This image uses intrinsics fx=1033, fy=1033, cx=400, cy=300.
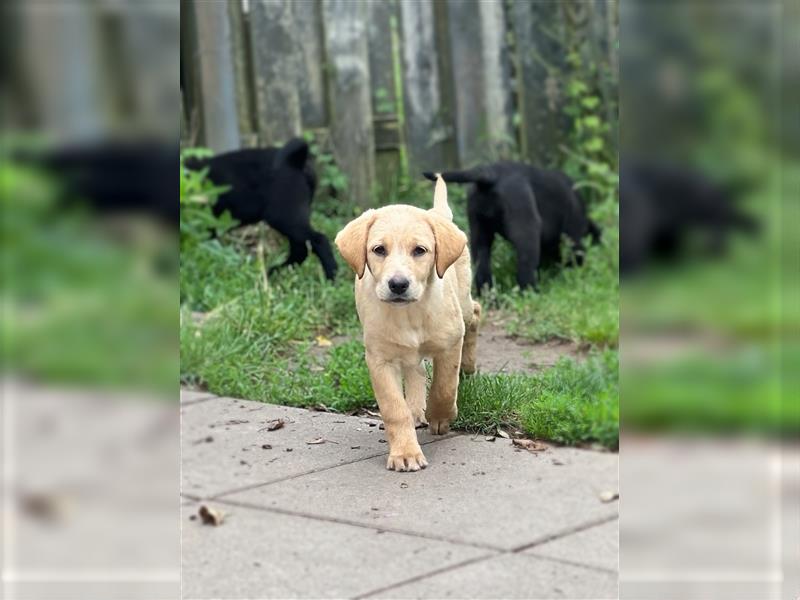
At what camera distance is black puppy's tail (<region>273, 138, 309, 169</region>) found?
4.00 m

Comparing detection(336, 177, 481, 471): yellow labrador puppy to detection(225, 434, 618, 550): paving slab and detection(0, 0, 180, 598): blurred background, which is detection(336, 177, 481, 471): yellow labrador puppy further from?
detection(0, 0, 180, 598): blurred background

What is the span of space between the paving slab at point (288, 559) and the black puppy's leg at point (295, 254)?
1177mm

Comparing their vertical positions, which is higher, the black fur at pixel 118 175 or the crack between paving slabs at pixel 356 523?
the black fur at pixel 118 175

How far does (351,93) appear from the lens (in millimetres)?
4223

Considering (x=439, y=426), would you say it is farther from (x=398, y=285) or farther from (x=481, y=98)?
(x=481, y=98)

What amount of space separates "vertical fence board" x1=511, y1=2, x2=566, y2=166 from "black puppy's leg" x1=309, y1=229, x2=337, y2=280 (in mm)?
999

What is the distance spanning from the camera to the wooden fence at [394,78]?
3.56m

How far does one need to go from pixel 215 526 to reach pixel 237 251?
1.24m

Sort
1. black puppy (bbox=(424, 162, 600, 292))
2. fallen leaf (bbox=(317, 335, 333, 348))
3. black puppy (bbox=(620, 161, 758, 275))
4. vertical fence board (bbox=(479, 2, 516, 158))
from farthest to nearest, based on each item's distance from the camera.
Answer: vertical fence board (bbox=(479, 2, 516, 158)) < black puppy (bbox=(424, 162, 600, 292)) < fallen leaf (bbox=(317, 335, 333, 348)) < black puppy (bbox=(620, 161, 758, 275))

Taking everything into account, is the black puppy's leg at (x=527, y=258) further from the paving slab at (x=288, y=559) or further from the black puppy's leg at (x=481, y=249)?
the paving slab at (x=288, y=559)

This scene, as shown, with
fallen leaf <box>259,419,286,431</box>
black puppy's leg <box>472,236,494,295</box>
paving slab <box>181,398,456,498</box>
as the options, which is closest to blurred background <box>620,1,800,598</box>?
paving slab <box>181,398,456,498</box>

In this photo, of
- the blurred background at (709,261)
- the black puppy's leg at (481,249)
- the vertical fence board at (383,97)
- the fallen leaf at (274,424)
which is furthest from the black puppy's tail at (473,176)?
the blurred background at (709,261)

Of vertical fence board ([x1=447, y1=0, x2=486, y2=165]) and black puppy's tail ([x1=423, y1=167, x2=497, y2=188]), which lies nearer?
black puppy's tail ([x1=423, y1=167, x2=497, y2=188])

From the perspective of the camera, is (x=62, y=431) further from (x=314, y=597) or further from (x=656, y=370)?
(x=314, y=597)
